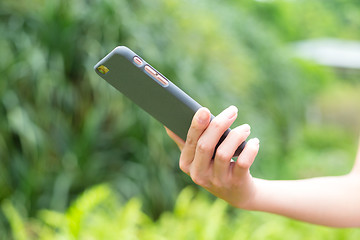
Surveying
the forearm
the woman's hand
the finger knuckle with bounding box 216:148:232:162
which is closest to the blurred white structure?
the forearm

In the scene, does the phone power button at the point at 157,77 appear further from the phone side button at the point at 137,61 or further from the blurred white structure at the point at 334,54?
the blurred white structure at the point at 334,54

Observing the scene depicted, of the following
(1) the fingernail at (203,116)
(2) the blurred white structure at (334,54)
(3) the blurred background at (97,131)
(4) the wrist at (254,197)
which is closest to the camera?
(1) the fingernail at (203,116)

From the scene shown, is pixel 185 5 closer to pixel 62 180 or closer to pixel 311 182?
pixel 62 180

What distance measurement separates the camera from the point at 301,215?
1.13m

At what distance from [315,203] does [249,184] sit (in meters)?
0.21

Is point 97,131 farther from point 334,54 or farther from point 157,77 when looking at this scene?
point 334,54

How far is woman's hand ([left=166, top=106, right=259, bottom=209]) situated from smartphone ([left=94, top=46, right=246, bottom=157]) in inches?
1.5

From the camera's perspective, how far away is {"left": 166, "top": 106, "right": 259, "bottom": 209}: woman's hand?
926 millimetres

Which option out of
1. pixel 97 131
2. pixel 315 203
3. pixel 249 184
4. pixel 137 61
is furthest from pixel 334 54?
pixel 137 61

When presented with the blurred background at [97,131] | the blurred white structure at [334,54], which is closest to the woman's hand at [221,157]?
the blurred background at [97,131]

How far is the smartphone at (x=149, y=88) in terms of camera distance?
100 centimetres

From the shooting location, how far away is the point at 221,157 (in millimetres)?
944

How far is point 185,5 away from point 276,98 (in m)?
3.03

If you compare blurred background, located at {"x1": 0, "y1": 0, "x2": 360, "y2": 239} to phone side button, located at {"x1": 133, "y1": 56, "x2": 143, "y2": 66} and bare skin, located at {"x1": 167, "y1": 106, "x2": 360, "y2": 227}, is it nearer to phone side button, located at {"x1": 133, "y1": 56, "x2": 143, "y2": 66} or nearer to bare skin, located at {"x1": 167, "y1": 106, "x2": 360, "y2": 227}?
bare skin, located at {"x1": 167, "y1": 106, "x2": 360, "y2": 227}
